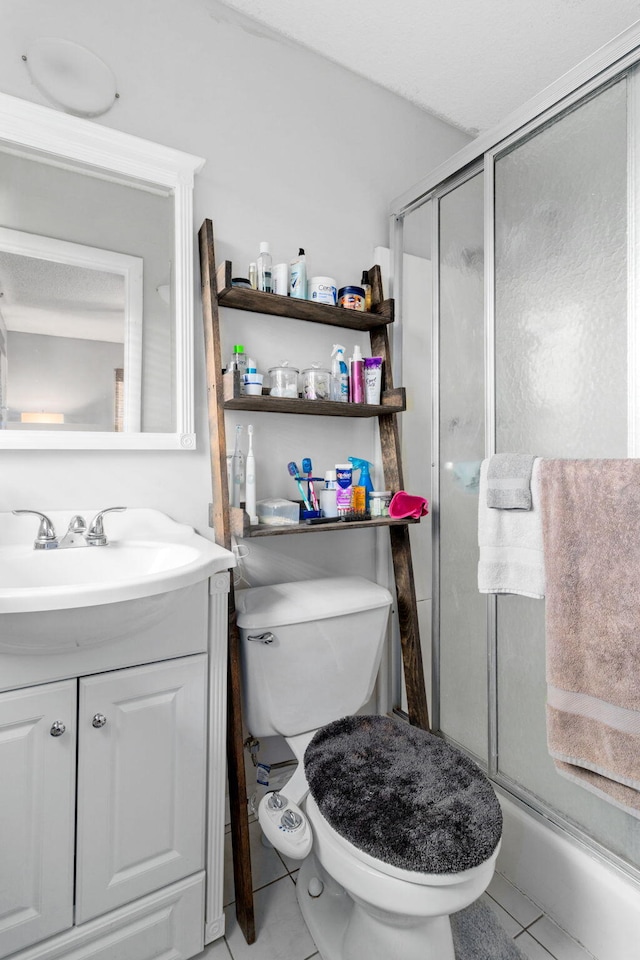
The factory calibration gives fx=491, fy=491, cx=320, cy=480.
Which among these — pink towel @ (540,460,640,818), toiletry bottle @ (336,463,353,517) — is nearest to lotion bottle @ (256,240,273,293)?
toiletry bottle @ (336,463,353,517)

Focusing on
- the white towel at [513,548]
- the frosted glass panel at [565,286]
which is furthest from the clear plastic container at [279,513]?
the frosted glass panel at [565,286]

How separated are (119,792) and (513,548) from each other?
3.26ft

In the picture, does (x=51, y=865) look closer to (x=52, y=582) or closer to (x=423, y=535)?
(x=52, y=582)

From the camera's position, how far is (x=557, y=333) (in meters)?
1.22

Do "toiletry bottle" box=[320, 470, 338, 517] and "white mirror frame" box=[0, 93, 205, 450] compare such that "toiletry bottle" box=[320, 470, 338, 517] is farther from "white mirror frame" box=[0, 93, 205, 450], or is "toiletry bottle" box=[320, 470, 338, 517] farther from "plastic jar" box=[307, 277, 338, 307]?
"plastic jar" box=[307, 277, 338, 307]

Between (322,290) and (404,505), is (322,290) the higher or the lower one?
the higher one

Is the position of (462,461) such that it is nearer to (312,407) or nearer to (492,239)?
(312,407)

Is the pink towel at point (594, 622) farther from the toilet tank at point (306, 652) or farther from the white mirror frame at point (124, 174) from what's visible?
the white mirror frame at point (124, 174)

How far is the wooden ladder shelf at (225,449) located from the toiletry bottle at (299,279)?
4 cm

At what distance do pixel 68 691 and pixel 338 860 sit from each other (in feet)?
2.00

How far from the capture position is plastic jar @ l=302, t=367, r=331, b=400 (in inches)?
57.6

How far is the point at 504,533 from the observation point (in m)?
1.17

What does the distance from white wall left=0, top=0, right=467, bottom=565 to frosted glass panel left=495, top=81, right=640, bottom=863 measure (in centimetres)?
56

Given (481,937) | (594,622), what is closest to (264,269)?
(594,622)
